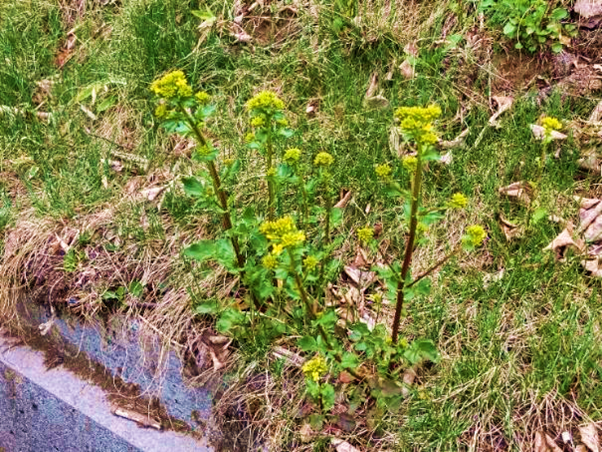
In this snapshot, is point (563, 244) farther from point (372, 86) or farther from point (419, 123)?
point (372, 86)

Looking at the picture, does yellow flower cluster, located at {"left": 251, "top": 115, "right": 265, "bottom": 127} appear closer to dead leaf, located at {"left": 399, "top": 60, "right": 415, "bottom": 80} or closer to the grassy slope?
the grassy slope

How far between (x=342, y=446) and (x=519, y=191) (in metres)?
1.11

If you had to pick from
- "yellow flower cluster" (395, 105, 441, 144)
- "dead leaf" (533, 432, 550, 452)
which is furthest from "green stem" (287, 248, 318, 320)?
"dead leaf" (533, 432, 550, 452)

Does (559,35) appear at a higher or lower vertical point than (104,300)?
higher

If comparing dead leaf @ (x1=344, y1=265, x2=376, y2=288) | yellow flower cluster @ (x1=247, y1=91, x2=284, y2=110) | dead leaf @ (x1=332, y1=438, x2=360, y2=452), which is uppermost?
yellow flower cluster @ (x1=247, y1=91, x2=284, y2=110)

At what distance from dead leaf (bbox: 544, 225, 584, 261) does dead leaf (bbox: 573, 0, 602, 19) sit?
1110mm

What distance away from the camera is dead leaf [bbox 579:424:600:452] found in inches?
72.1

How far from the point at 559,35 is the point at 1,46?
273cm

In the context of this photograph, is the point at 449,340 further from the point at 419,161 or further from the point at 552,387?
the point at 419,161

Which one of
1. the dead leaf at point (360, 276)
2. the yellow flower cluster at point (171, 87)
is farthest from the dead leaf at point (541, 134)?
the yellow flower cluster at point (171, 87)

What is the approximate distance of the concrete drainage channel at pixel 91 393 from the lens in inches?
92.6

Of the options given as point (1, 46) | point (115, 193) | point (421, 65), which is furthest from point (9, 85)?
point (421, 65)

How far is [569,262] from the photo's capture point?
7.14 ft

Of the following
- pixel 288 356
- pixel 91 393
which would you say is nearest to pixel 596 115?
pixel 288 356
